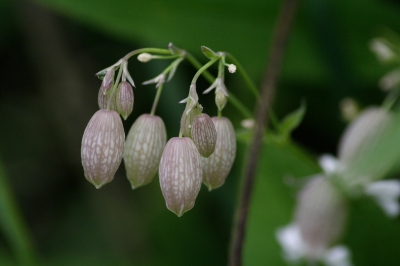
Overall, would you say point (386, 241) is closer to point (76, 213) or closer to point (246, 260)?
point (246, 260)

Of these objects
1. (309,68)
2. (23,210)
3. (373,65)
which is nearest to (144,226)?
(23,210)

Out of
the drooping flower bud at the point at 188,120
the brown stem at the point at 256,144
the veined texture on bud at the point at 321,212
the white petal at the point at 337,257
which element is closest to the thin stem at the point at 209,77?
the brown stem at the point at 256,144

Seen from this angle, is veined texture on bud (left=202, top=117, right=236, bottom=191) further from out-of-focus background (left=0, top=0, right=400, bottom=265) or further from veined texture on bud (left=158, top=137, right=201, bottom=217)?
out-of-focus background (left=0, top=0, right=400, bottom=265)

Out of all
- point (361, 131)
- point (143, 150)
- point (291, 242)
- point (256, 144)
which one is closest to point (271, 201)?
point (291, 242)

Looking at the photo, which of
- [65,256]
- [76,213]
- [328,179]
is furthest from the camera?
[76,213]

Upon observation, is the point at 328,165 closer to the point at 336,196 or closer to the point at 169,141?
the point at 336,196

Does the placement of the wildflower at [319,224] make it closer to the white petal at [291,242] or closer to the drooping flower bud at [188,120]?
the white petal at [291,242]

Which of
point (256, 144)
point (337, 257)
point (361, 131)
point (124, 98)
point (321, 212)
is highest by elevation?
point (124, 98)
